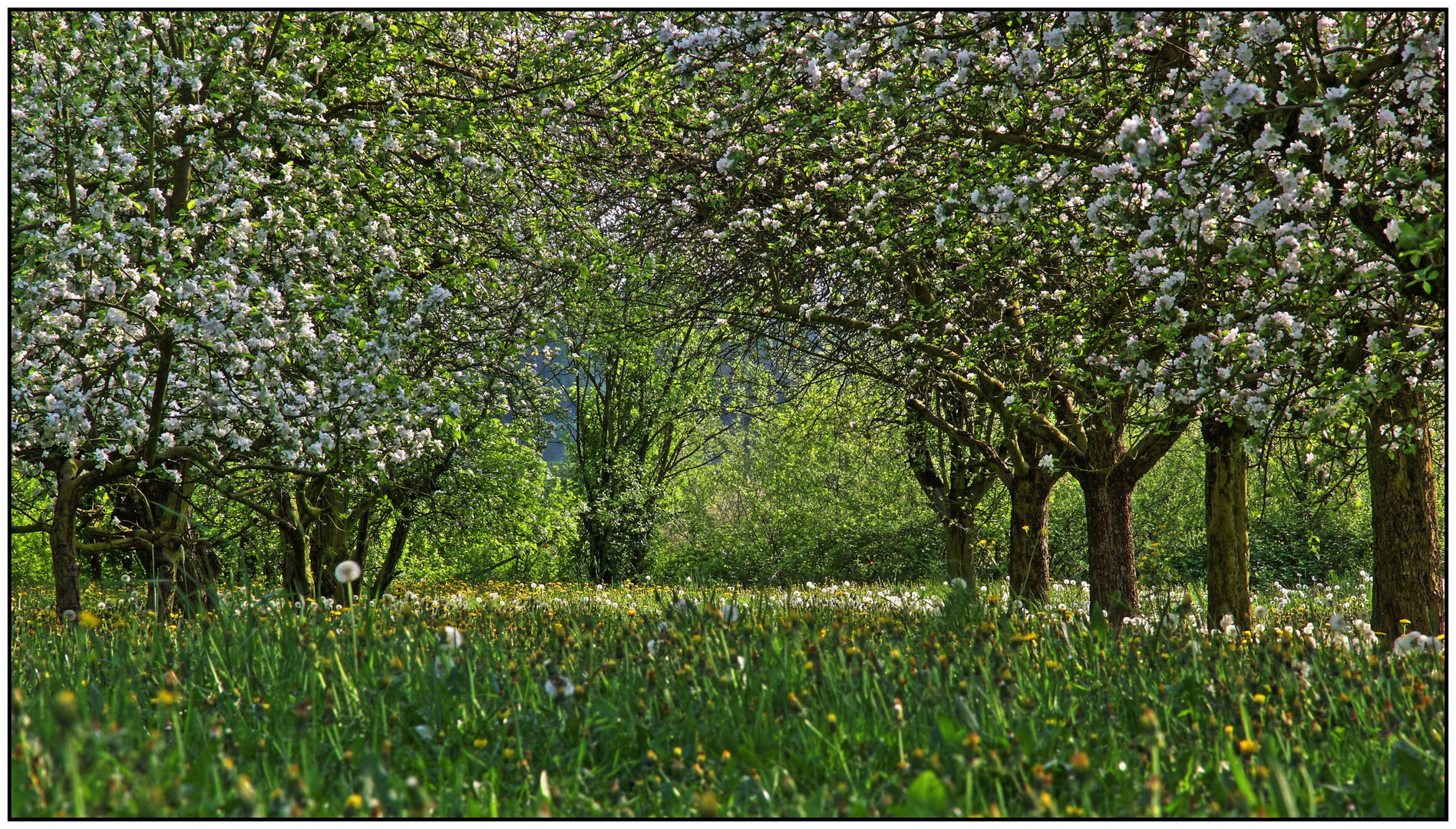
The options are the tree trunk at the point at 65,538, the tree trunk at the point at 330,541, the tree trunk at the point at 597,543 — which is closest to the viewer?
the tree trunk at the point at 65,538

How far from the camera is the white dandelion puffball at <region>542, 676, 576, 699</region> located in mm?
3350

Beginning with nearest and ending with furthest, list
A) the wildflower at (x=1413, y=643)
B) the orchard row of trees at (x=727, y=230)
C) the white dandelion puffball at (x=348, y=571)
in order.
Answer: the white dandelion puffball at (x=348, y=571) → the wildflower at (x=1413, y=643) → the orchard row of trees at (x=727, y=230)

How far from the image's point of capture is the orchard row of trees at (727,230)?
4902 millimetres

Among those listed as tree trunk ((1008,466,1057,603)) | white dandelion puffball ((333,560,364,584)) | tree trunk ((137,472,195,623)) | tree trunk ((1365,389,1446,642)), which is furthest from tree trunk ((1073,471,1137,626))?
tree trunk ((137,472,195,623))

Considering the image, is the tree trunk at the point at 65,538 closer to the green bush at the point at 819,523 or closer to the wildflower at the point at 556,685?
the wildflower at the point at 556,685

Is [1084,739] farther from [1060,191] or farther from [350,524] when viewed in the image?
[350,524]

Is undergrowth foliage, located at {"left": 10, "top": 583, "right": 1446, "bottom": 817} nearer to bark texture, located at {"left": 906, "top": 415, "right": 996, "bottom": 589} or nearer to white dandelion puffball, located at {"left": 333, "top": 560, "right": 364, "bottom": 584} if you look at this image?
white dandelion puffball, located at {"left": 333, "top": 560, "right": 364, "bottom": 584}

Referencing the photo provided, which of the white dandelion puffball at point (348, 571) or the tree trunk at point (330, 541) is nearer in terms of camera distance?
the white dandelion puffball at point (348, 571)

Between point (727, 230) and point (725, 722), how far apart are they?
20.5ft

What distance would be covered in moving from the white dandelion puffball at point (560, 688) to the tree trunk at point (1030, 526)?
408 inches

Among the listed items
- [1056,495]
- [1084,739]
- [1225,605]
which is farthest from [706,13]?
[1056,495]

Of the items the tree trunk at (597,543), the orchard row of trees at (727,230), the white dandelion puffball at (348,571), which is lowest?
the tree trunk at (597,543)

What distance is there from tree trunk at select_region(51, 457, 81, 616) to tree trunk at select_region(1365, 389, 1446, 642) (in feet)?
32.7

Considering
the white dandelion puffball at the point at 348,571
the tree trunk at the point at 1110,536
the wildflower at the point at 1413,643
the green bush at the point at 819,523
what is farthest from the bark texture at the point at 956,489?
the white dandelion puffball at the point at 348,571
